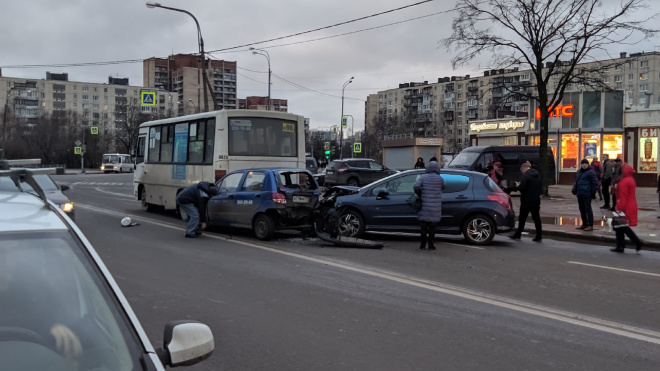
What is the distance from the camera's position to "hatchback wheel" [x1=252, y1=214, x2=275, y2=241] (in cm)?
1184

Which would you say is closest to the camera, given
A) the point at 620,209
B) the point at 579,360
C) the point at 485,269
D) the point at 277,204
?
the point at 579,360

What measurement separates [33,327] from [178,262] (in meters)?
7.13

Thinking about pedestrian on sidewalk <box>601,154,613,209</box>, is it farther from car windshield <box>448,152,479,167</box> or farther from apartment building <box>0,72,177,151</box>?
apartment building <box>0,72,177,151</box>

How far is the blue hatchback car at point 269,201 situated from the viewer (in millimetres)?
11844

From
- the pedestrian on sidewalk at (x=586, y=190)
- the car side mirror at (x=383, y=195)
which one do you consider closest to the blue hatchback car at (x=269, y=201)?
the car side mirror at (x=383, y=195)

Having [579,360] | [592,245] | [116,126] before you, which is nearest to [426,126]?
[116,126]

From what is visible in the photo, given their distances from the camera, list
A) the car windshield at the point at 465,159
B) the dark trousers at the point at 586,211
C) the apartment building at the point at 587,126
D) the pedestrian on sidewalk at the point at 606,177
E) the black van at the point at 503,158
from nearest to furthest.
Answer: the dark trousers at the point at 586,211 < the pedestrian on sidewalk at the point at 606,177 < the black van at the point at 503,158 < the car windshield at the point at 465,159 < the apartment building at the point at 587,126

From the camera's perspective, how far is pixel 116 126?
12331 cm

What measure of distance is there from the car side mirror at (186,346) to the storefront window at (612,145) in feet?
110

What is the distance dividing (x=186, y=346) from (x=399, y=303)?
452 cm

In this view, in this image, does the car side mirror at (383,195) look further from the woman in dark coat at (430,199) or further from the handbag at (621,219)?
the handbag at (621,219)

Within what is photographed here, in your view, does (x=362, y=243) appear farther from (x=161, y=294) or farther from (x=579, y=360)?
(x=579, y=360)

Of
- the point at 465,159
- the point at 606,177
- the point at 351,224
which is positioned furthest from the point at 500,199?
the point at 465,159

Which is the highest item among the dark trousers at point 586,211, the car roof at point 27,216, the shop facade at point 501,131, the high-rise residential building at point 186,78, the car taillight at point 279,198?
the high-rise residential building at point 186,78
